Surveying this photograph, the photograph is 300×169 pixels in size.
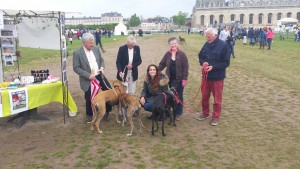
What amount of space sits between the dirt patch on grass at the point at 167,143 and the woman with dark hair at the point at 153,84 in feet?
1.89

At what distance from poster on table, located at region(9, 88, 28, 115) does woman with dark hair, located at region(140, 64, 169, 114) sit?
2427 mm

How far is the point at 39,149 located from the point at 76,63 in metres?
1.93

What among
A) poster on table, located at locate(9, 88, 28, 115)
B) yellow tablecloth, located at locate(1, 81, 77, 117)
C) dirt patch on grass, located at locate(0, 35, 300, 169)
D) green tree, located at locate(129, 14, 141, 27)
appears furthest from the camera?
green tree, located at locate(129, 14, 141, 27)

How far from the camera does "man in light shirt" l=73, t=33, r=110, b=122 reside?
5926mm

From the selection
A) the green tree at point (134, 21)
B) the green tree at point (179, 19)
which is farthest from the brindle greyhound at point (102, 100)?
the green tree at point (134, 21)

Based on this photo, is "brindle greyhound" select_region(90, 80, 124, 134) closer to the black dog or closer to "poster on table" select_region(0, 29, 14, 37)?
the black dog

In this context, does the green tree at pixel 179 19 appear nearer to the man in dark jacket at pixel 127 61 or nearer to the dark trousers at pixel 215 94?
the man in dark jacket at pixel 127 61

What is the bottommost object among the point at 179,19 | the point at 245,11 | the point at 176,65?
the point at 176,65

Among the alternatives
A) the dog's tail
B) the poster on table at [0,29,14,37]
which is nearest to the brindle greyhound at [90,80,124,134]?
the dog's tail

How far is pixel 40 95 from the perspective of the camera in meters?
6.20

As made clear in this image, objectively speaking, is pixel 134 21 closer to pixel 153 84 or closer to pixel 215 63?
pixel 153 84

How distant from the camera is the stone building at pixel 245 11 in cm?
11468

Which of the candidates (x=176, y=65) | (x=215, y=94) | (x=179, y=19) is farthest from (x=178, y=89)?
(x=179, y=19)

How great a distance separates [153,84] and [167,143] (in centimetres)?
145
